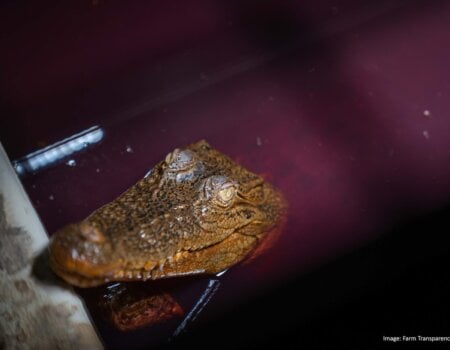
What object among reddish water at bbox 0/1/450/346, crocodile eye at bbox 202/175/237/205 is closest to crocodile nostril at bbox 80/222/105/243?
crocodile eye at bbox 202/175/237/205

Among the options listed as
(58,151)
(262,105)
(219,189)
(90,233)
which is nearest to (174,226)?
(219,189)

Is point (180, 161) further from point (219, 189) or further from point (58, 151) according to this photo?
point (58, 151)

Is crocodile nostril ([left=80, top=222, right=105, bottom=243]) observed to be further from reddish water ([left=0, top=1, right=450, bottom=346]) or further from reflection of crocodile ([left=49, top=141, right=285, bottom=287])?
reddish water ([left=0, top=1, right=450, bottom=346])

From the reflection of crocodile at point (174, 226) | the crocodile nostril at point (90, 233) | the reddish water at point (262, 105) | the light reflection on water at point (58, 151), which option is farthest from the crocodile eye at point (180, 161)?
the light reflection on water at point (58, 151)

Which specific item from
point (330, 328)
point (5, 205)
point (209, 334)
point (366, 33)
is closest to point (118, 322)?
point (209, 334)

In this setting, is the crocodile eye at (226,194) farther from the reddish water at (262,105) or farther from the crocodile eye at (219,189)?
the reddish water at (262,105)
